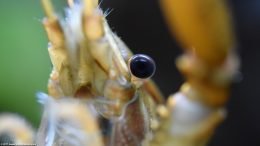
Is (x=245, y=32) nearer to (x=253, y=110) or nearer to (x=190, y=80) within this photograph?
(x=253, y=110)

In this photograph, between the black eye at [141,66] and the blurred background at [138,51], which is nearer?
the black eye at [141,66]

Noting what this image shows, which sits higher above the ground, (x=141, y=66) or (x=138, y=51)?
(x=141, y=66)

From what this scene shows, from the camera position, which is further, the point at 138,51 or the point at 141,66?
the point at 138,51

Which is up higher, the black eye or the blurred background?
the black eye

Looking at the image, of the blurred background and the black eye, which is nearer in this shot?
the black eye

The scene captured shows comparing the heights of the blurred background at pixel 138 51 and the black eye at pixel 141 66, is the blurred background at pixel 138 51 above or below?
below
